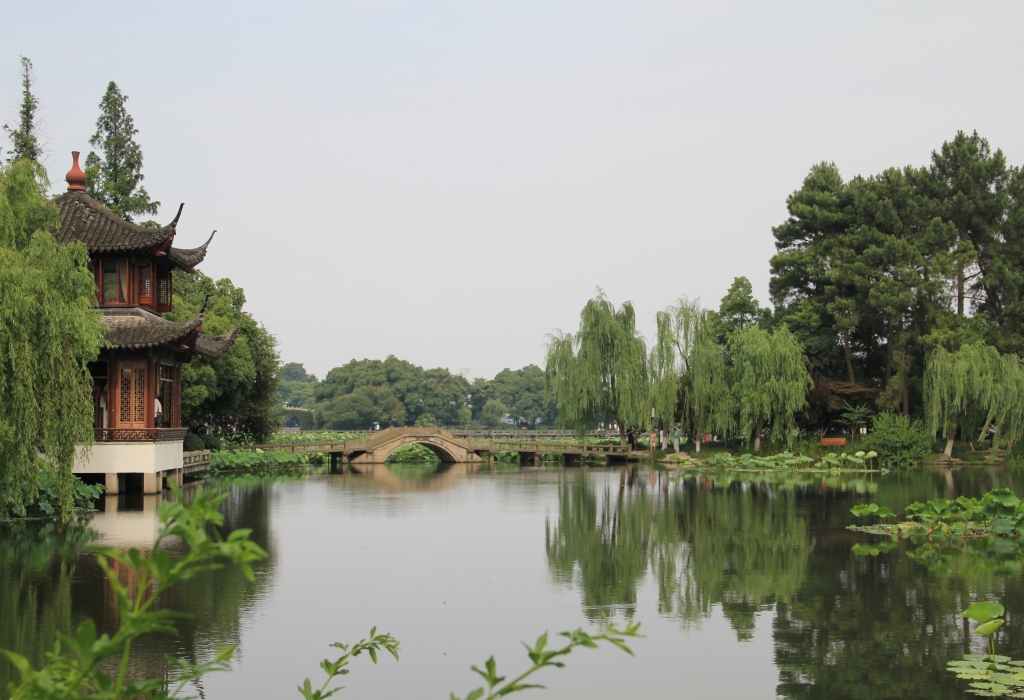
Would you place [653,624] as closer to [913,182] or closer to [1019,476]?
[1019,476]

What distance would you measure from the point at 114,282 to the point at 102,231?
112 centimetres

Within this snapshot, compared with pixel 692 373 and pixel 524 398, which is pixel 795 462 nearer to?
pixel 692 373

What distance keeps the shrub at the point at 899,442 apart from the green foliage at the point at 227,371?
20.8 metres

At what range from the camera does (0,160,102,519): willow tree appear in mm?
14406

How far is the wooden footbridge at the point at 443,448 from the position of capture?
40500mm

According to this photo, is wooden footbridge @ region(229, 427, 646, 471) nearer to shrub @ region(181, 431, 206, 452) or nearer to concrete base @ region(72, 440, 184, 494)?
shrub @ region(181, 431, 206, 452)

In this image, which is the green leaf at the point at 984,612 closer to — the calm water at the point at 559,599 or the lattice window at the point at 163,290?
the calm water at the point at 559,599

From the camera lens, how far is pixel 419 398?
3068 inches

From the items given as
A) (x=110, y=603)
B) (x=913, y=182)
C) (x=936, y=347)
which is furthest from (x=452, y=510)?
(x=913, y=182)

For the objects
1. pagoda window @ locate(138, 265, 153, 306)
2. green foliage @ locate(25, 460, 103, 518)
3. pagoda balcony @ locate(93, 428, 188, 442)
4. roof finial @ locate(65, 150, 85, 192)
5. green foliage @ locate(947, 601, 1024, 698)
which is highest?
roof finial @ locate(65, 150, 85, 192)

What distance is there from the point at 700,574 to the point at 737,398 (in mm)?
25046

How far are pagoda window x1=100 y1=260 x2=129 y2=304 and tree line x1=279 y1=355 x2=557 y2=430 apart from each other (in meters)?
46.9

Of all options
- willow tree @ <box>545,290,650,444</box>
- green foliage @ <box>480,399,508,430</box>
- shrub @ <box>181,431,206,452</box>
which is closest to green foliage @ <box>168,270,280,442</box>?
shrub @ <box>181,431,206,452</box>

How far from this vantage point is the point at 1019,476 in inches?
1160
